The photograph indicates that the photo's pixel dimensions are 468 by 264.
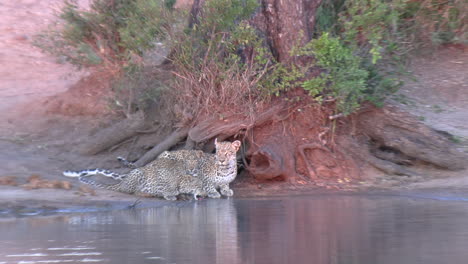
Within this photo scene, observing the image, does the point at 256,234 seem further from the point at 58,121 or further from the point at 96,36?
the point at 58,121

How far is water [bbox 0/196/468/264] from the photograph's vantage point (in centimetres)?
656

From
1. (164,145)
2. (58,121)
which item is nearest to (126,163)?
(164,145)

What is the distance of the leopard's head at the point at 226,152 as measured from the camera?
12.2 metres

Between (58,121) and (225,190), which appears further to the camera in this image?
(58,121)

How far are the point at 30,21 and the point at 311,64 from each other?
17077mm

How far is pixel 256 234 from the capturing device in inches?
312

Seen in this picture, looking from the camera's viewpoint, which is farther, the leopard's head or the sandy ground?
the leopard's head

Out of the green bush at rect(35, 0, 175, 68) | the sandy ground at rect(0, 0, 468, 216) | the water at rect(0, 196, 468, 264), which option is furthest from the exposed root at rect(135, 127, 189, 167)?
the water at rect(0, 196, 468, 264)

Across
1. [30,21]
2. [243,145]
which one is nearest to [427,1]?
[243,145]

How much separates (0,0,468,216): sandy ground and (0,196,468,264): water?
4.00ft

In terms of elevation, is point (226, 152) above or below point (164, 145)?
below

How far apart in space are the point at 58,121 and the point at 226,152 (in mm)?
5482

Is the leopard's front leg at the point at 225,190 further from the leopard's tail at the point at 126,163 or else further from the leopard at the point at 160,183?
the leopard's tail at the point at 126,163

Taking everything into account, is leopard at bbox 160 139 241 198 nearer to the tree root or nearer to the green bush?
the tree root
